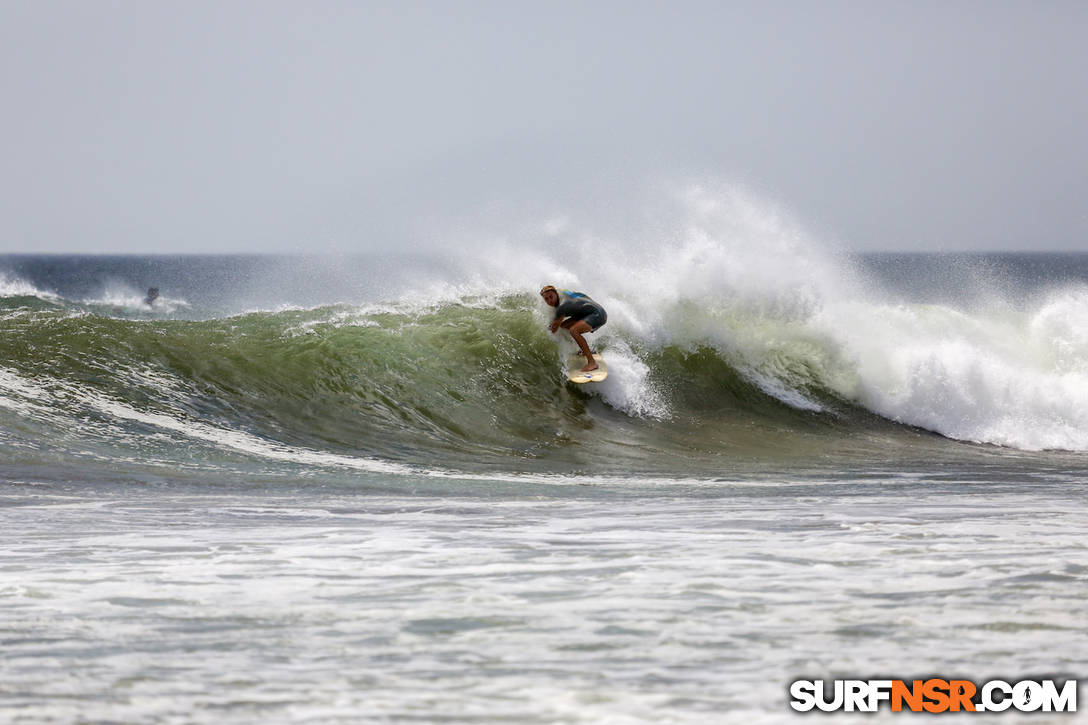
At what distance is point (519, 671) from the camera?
12.2 ft

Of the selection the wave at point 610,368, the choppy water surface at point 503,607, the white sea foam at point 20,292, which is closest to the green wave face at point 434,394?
the wave at point 610,368

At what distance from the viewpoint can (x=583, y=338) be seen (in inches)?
508

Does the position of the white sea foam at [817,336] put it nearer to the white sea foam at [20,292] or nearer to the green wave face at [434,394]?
the green wave face at [434,394]

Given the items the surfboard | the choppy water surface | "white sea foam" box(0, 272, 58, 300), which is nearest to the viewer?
the choppy water surface

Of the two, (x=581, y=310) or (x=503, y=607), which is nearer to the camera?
(x=503, y=607)

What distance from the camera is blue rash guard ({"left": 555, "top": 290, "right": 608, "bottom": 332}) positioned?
13.0 metres

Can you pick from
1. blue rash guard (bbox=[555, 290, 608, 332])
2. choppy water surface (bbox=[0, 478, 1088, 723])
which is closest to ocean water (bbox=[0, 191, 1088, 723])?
choppy water surface (bbox=[0, 478, 1088, 723])

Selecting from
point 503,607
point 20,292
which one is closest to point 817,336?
point 503,607

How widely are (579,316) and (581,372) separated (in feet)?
2.32

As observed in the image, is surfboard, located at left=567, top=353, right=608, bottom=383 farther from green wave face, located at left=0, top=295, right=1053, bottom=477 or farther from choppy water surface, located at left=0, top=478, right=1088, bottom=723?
choppy water surface, located at left=0, top=478, right=1088, bottom=723

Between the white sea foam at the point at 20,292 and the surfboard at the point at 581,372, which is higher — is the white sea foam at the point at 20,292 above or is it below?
above

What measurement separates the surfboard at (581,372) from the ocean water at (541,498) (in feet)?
0.48

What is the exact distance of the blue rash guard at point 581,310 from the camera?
13.0 meters

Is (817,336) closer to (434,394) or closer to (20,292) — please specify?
(434,394)
